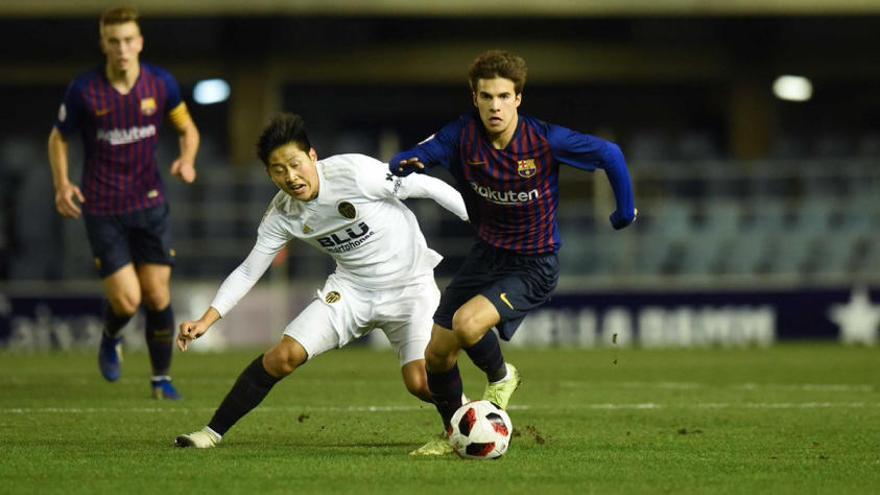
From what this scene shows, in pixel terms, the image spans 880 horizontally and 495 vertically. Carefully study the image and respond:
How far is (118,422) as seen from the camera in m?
8.64

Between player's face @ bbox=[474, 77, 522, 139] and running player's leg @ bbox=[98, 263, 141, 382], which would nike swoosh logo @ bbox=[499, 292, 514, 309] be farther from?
running player's leg @ bbox=[98, 263, 141, 382]

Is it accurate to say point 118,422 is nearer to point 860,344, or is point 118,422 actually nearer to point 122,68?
point 122,68

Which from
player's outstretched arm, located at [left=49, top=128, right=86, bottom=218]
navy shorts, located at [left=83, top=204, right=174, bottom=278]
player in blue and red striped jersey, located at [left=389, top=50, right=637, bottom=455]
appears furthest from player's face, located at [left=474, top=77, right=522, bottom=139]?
navy shorts, located at [left=83, top=204, right=174, bottom=278]

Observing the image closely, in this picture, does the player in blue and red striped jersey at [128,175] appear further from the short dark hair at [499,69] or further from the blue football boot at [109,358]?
the short dark hair at [499,69]

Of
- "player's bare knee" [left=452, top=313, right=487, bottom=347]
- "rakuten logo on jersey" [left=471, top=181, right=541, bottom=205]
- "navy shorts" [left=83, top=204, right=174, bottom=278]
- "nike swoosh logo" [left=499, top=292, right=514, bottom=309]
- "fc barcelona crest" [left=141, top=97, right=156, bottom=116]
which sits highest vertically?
"fc barcelona crest" [left=141, top=97, right=156, bottom=116]

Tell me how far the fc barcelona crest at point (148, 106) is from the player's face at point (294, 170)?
290 centimetres

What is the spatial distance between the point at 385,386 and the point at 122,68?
3.18 meters

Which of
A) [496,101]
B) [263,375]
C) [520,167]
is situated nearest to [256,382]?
[263,375]

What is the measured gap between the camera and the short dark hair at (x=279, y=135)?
7.07 metres

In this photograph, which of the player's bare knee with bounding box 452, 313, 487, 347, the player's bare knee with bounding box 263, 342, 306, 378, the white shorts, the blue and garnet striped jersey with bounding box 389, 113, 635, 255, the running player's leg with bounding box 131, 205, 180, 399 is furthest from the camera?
the running player's leg with bounding box 131, 205, 180, 399

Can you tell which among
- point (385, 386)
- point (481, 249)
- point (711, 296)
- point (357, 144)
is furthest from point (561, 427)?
point (357, 144)

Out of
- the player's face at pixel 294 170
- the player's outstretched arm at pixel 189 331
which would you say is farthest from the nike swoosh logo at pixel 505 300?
the player's outstretched arm at pixel 189 331

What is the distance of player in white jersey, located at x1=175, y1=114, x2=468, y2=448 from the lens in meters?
7.22

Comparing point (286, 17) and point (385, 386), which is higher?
point (286, 17)
